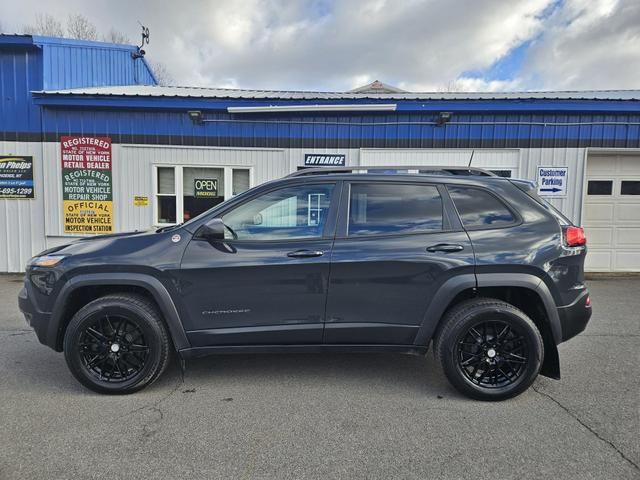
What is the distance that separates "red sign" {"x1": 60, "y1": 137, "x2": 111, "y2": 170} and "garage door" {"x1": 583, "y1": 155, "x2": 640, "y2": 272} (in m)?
10.3

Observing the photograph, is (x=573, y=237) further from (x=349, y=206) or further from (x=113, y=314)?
(x=113, y=314)

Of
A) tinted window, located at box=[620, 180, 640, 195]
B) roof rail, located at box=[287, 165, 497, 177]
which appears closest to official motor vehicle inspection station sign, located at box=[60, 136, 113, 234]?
roof rail, located at box=[287, 165, 497, 177]

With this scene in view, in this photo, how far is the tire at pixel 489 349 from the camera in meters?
3.07

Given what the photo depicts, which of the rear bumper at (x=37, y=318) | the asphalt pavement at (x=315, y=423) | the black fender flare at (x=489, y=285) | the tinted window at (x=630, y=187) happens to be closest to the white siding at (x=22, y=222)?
the asphalt pavement at (x=315, y=423)

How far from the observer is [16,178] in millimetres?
7980

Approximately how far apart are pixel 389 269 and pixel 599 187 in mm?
7781

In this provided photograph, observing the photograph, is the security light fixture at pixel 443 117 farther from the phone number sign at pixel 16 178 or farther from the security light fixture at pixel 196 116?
the phone number sign at pixel 16 178

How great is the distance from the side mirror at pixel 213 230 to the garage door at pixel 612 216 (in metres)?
8.42

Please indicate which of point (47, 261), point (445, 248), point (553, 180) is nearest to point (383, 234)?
point (445, 248)

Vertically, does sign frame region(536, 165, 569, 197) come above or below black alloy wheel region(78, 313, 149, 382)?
above

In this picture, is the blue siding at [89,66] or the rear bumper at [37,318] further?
the blue siding at [89,66]

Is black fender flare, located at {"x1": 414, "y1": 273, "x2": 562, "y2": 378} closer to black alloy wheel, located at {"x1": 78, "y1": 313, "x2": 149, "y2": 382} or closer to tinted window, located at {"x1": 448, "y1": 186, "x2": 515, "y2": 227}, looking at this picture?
tinted window, located at {"x1": 448, "y1": 186, "x2": 515, "y2": 227}

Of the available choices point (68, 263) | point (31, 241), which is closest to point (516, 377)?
point (68, 263)

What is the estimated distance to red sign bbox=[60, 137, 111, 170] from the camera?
7898 mm
